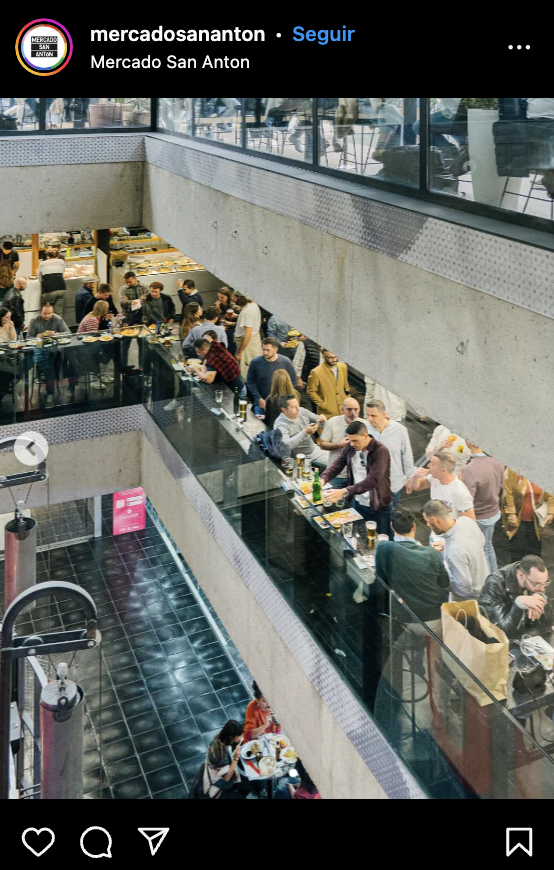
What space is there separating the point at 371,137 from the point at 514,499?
3595mm

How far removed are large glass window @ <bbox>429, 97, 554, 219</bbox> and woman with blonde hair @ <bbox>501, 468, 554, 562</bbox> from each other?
3.41 metres

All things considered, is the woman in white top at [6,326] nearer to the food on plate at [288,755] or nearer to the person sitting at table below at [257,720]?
the person sitting at table below at [257,720]

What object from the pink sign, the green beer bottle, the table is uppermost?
the green beer bottle

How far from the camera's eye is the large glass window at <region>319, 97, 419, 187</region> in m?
5.62

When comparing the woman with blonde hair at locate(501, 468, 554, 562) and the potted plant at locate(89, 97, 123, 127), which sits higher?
the potted plant at locate(89, 97, 123, 127)

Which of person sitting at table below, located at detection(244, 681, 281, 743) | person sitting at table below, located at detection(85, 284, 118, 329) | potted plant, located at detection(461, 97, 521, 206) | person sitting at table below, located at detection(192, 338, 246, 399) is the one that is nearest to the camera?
potted plant, located at detection(461, 97, 521, 206)

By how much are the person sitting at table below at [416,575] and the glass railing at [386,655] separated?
218 millimetres

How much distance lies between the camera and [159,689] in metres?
11.5

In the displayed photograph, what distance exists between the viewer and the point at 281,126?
754 cm
